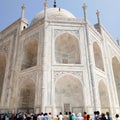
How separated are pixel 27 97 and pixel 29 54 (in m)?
4.09

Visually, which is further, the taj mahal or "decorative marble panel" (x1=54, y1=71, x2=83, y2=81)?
"decorative marble panel" (x1=54, y1=71, x2=83, y2=81)

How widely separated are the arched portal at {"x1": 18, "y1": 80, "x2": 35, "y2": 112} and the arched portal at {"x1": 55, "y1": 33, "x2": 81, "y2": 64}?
3.11m

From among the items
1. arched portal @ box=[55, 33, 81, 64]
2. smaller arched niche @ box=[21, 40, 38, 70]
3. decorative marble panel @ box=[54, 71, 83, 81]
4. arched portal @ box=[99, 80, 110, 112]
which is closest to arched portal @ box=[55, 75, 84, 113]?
decorative marble panel @ box=[54, 71, 83, 81]

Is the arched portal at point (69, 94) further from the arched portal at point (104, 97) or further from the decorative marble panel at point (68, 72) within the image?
the arched portal at point (104, 97)

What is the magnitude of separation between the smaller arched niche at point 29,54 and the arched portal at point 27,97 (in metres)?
1.81

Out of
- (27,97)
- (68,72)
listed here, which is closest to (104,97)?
(68,72)

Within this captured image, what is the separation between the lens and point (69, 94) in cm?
1186

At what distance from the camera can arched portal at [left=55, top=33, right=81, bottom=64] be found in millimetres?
13003

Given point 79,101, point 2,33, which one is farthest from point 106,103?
point 2,33

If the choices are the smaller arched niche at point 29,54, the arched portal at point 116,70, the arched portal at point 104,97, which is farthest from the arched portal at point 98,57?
the smaller arched niche at point 29,54

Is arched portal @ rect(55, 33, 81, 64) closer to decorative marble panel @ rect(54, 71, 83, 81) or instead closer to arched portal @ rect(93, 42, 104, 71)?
decorative marble panel @ rect(54, 71, 83, 81)

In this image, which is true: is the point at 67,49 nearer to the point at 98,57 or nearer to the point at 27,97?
the point at 98,57

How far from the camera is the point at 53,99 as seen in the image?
10.4 m

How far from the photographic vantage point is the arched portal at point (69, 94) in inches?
443
